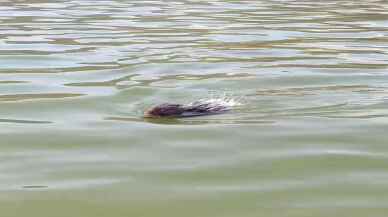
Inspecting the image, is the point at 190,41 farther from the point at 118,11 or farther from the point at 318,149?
→ the point at 318,149

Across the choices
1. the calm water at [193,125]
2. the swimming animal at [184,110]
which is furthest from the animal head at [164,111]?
the calm water at [193,125]

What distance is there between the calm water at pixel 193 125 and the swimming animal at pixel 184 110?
0.12 metres

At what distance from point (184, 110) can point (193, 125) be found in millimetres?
328

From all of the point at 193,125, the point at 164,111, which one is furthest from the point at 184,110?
the point at 193,125

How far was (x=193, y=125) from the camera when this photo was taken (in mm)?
5277

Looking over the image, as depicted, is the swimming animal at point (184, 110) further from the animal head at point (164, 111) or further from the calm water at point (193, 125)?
the calm water at point (193, 125)

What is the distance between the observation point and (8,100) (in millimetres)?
6168

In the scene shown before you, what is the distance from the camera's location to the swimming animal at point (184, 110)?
5.52 meters

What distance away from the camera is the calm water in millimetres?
3707

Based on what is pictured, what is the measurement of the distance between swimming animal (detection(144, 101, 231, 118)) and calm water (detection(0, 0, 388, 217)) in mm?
117

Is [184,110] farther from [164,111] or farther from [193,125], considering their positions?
[193,125]

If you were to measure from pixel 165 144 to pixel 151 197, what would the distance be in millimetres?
1110

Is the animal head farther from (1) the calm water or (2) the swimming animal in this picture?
(1) the calm water

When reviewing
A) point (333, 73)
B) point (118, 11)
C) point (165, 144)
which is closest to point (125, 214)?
point (165, 144)
